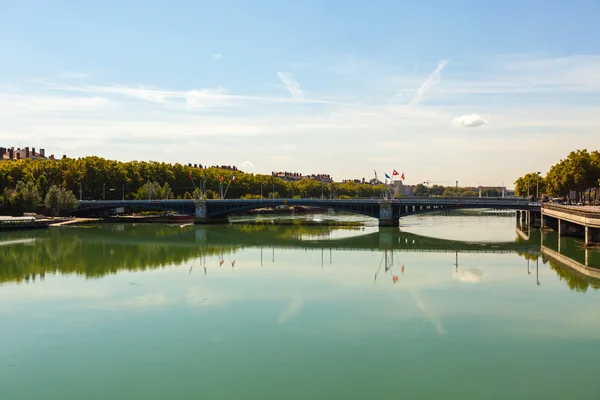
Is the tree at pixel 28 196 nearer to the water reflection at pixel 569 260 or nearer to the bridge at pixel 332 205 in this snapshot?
the bridge at pixel 332 205

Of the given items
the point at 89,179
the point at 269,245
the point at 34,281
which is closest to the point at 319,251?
the point at 269,245

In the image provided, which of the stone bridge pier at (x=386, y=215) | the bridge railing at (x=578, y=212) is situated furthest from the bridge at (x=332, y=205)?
the bridge railing at (x=578, y=212)

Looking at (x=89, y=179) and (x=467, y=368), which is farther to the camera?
Result: (x=89, y=179)

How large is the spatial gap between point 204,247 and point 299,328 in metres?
43.6

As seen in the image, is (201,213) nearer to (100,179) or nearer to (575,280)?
(100,179)

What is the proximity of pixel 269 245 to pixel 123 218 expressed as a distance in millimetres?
54791

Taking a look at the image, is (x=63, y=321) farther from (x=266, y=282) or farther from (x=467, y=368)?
(x=467, y=368)

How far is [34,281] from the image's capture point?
45.4 metres

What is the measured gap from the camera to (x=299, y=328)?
30078 mm

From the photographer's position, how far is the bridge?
94.8 m

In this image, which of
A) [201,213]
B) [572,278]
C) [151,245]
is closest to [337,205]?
[201,213]

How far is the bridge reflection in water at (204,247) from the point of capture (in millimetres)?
52625

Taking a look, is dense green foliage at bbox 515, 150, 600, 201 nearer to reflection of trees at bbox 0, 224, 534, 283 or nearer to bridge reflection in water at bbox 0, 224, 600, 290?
bridge reflection in water at bbox 0, 224, 600, 290

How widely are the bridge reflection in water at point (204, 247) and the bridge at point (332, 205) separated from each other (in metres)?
4.29
